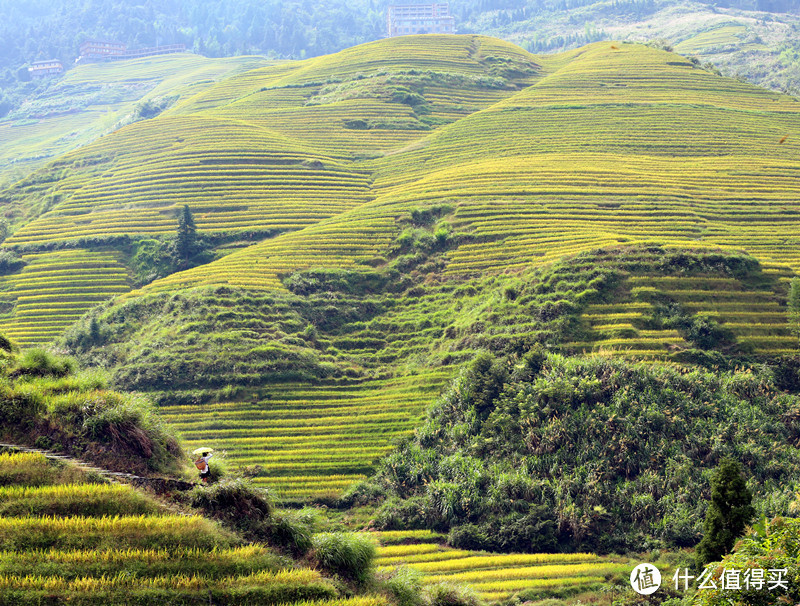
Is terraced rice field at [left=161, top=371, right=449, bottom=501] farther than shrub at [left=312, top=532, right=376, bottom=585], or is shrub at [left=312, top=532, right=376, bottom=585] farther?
terraced rice field at [left=161, top=371, right=449, bottom=501]

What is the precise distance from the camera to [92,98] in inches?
5276

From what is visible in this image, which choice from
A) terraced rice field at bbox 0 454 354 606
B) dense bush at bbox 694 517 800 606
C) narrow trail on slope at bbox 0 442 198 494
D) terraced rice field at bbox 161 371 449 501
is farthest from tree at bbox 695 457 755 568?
narrow trail on slope at bbox 0 442 198 494

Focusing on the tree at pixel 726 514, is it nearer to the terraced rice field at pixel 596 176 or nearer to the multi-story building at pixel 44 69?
the terraced rice field at pixel 596 176

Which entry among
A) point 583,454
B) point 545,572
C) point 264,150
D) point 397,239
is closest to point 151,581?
point 545,572

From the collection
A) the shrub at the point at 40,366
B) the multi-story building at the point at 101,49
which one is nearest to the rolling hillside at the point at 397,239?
Result: the shrub at the point at 40,366

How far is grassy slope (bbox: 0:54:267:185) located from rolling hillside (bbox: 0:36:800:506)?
50574 mm

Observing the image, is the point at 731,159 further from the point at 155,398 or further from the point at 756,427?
the point at 155,398

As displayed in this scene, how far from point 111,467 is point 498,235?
31.6m

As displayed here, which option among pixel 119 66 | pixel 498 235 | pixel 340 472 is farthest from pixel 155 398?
pixel 119 66

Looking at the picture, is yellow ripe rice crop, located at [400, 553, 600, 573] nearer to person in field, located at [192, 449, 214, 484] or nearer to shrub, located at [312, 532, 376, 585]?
shrub, located at [312, 532, 376, 585]

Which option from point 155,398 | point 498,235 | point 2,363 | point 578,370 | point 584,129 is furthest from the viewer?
point 584,129

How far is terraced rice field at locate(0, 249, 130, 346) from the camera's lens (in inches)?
1538

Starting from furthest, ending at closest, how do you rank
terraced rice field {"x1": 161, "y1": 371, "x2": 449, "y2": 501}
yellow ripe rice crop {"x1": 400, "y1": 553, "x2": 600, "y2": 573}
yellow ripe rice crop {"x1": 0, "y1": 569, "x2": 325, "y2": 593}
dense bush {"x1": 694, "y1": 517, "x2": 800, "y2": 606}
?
terraced rice field {"x1": 161, "y1": 371, "x2": 449, "y2": 501}, yellow ripe rice crop {"x1": 400, "y1": 553, "x2": 600, "y2": 573}, yellow ripe rice crop {"x1": 0, "y1": 569, "x2": 325, "y2": 593}, dense bush {"x1": 694, "y1": 517, "x2": 800, "y2": 606}

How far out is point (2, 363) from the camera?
16.6m
